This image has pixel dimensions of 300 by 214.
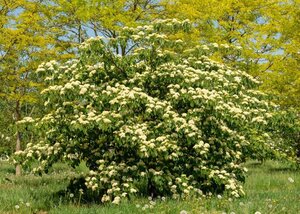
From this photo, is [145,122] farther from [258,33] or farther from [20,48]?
[258,33]

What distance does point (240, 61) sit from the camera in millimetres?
20547

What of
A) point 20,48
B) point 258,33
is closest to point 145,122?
point 20,48

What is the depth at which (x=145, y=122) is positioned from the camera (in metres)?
9.62

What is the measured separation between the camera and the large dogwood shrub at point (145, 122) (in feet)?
28.9

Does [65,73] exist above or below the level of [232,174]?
above

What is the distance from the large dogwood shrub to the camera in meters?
8.80

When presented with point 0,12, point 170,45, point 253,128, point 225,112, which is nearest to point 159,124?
point 225,112

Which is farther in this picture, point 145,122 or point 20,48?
point 20,48

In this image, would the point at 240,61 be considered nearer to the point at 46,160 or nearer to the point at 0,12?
the point at 0,12

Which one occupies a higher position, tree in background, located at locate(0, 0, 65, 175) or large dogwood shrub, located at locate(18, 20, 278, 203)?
tree in background, located at locate(0, 0, 65, 175)

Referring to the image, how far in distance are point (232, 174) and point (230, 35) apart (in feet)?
35.4

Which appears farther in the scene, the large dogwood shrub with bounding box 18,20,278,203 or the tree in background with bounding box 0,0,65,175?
the tree in background with bounding box 0,0,65,175

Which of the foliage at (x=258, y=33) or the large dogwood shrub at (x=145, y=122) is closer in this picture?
the large dogwood shrub at (x=145, y=122)

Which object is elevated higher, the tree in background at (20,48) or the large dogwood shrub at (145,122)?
the tree in background at (20,48)
